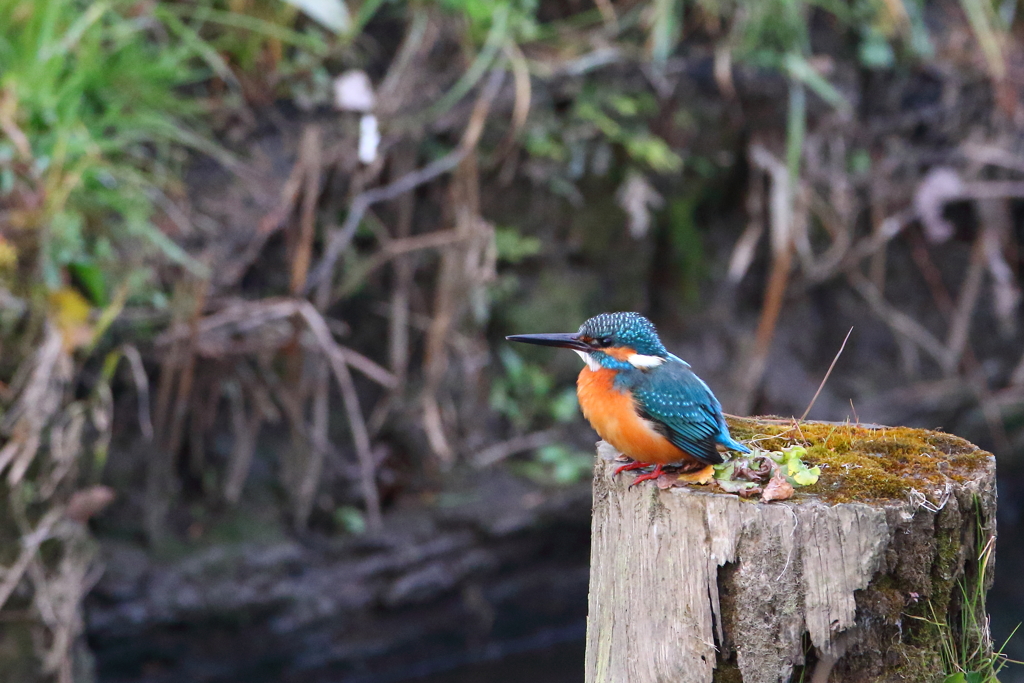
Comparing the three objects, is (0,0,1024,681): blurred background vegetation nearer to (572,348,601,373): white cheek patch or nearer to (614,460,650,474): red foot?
(572,348,601,373): white cheek patch

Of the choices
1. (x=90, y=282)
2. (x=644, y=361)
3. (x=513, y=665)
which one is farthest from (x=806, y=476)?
(x=513, y=665)

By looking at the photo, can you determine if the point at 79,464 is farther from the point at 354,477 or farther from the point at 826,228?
the point at 826,228

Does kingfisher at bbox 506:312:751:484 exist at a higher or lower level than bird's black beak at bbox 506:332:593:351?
lower

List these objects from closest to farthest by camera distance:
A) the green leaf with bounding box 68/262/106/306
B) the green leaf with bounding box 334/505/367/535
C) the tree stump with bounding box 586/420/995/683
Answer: the tree stump with bounding box 586/420/995/683
the green leaf with bounding box 68/262/106/306
the green leaf with bounding box 334/505/367/535

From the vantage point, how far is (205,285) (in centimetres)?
403

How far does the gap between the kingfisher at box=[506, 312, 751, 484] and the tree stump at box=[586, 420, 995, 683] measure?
13 cm

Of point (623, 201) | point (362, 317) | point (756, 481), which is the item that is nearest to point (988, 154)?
point (623, 201)

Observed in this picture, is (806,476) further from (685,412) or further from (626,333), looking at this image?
(626,333)

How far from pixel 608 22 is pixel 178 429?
3.23 meters

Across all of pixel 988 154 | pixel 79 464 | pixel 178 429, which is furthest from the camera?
pixel 988 154

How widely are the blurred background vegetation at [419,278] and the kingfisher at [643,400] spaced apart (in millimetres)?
2158

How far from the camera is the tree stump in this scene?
1.56m

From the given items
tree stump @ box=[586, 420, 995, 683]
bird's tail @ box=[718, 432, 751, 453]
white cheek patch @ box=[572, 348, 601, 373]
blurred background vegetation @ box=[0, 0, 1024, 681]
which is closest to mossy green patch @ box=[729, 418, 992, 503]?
tree stump @ box=[586, 420, 995, 683]

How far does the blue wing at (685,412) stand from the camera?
1.83 meters
